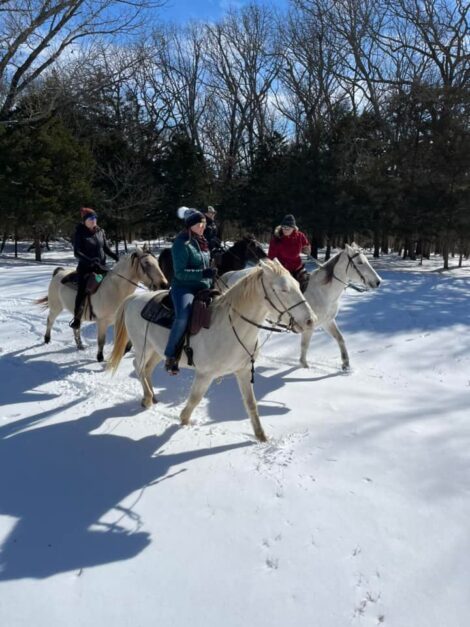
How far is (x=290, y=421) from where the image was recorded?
5219mm

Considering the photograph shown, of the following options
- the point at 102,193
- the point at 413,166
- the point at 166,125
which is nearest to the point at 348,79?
the point at 413,166

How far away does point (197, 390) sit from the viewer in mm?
4633

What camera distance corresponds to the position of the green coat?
4.55 metres

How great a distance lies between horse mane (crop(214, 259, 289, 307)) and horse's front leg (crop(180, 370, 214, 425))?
788 mm

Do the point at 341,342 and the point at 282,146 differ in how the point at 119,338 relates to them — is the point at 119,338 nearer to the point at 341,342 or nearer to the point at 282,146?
the point at 341,342

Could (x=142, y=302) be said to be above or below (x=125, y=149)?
below

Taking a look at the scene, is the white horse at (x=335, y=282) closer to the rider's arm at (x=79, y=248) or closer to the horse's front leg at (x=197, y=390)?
the rider's arm at (x=79, y=248)

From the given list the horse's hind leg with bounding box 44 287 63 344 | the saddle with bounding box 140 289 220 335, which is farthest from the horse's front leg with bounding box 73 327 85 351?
the saddle with bounding box 140 289 220 335

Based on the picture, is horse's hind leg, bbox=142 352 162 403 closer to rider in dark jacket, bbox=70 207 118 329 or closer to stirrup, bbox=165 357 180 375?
stirrup, bbox=165 357 180 375

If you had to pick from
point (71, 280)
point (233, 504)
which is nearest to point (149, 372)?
point (233, 504)

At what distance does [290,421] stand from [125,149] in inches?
1047

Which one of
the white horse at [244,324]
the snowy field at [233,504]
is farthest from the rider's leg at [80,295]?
the white horse at [244,324]

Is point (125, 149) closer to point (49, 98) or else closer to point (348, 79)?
point (49, 98)

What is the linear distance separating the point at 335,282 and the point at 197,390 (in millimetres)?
3659
